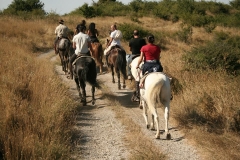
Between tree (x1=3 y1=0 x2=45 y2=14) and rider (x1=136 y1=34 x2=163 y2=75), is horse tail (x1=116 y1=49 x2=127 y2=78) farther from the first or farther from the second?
tree (x1=3 y1=0 x2=45 y2=14)

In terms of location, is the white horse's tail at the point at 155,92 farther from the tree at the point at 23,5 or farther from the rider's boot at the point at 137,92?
the tree at the point at 23,5

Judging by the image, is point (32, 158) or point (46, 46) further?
point (46, 46)

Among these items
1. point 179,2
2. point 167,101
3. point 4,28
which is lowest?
point 167,101

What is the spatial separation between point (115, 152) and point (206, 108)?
339 centimetres

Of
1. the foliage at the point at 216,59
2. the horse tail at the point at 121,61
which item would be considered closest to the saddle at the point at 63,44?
the horse tail at the point at 121,61

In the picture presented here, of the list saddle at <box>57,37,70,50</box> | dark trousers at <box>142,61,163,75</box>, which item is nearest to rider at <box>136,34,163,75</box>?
dark trousers at <box>142,61,163,75</box>

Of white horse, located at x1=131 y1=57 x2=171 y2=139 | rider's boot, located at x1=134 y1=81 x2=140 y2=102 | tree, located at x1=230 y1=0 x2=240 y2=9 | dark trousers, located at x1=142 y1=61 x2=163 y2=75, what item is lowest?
rider's boot, located at x1=134 y1=81 x2=140 y2=102

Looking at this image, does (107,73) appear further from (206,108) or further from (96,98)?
(206,108)

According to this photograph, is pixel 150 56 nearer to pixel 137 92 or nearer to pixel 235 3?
pixel 137 92

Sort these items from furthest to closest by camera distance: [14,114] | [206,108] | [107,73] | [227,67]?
[107,73] → [227,67] → [206,108] → [14,114]

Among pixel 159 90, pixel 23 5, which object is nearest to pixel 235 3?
pixel 23 5

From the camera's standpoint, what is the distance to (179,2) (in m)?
51.8

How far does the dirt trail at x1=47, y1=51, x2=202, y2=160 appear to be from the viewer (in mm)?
5986

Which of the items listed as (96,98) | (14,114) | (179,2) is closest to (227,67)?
(96,98)
